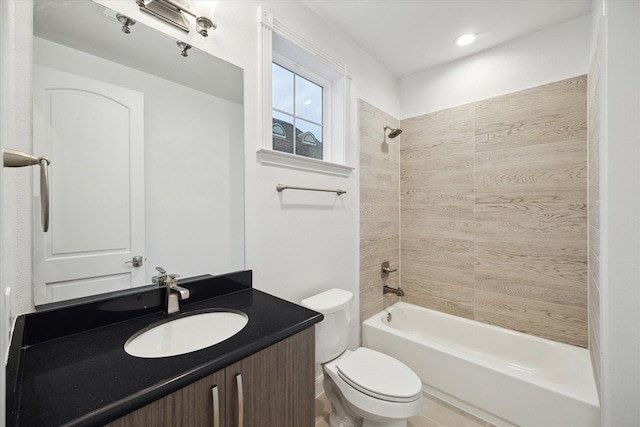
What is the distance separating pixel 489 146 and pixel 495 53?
28.9 inches

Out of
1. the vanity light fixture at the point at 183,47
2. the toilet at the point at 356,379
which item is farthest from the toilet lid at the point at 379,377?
the vanity light fixture at the point at 183,47

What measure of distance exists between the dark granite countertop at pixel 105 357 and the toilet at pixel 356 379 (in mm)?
549

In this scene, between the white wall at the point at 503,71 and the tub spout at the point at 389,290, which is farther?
the tub spout at the point at 389,290

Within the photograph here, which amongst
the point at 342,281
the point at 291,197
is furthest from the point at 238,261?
the point at 342,281

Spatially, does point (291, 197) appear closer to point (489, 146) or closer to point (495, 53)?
point (489, 146)

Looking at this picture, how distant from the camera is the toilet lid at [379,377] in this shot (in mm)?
1302

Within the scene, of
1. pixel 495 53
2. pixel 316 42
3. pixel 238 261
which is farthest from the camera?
pixel 495 53

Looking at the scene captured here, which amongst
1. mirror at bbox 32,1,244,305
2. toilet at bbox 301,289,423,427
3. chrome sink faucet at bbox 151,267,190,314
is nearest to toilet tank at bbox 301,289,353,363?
toilet at bbox 301,289,423,427

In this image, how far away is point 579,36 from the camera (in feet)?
5.98

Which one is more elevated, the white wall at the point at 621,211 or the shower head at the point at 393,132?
the shower head at the point at 393,132

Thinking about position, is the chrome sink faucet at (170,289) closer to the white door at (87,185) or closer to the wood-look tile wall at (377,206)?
the white door at (87,185)

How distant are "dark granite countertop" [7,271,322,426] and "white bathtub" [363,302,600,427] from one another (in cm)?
124

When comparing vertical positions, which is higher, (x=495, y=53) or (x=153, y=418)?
(x=495, y=53)

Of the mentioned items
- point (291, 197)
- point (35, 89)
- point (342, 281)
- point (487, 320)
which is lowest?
point (487, 320)
